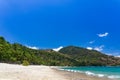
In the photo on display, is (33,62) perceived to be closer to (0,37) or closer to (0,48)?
(0,37)

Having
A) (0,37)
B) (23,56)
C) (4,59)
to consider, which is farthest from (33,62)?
(4,59)

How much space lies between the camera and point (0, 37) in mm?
103375

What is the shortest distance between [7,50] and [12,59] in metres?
4.01

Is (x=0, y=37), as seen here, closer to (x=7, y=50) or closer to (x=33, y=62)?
(x=7, y=50)

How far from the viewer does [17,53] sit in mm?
106125

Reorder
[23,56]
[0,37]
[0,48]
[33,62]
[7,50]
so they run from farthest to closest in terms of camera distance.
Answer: [33,62] → [23,56] → [0,37] → [7,50] → [0,48]

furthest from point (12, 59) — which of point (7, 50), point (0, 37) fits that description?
point (0, 37)

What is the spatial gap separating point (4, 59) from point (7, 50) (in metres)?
4.29

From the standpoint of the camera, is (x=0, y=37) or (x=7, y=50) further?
(x=0, y=37)

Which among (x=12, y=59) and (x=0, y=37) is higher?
(x=0, y=37)

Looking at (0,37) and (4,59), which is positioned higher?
(0,37)

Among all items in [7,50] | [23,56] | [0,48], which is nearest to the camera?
[0,48]

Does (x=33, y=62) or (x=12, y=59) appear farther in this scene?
(x=33, y=62)

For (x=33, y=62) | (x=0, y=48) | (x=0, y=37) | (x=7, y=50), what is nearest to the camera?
(x=0, y=48)
